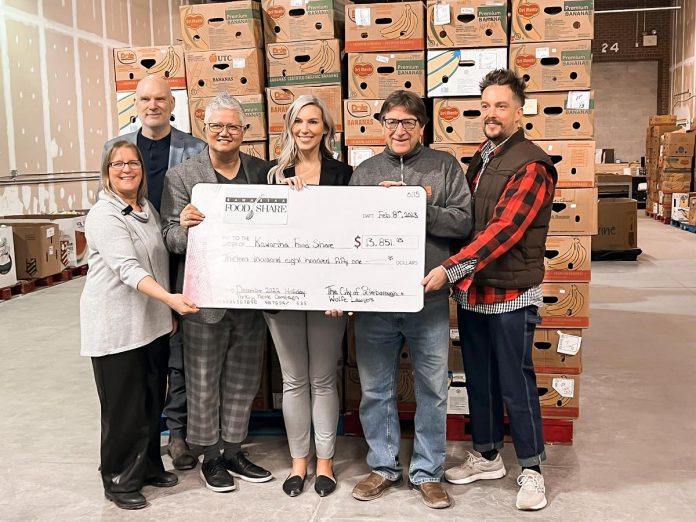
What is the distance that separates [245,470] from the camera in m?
3.15

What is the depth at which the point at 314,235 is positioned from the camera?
277 cm

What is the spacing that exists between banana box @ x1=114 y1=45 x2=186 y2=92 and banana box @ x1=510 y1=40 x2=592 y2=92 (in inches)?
62.9

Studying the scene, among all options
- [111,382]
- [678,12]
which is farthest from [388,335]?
Answer: [678,12]

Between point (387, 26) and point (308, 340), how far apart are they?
1548 millimetres

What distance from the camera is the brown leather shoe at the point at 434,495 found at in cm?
285

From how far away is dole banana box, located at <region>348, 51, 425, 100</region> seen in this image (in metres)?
3.47

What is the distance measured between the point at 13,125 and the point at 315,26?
645 cm

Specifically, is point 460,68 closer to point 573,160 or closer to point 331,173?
point 573,160

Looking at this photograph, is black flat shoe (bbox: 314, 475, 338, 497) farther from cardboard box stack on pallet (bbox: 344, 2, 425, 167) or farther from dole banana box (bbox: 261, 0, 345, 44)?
dole banana box (bbox: 261, 0, 345, 44)

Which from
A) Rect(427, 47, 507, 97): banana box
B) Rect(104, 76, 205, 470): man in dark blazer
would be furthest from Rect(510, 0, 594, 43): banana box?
Rect(104, 76, 205, 470): man in dark blazer

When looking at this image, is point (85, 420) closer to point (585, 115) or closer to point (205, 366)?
point (205, 366)

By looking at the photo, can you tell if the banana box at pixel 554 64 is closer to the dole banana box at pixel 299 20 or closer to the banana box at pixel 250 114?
the dole banana box at pixel 299 20

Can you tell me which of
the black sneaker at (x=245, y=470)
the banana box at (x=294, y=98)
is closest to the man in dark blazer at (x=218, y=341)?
the black sneaker at (x=245, y=470)

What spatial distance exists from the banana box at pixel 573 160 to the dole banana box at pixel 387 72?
25.5 inches
